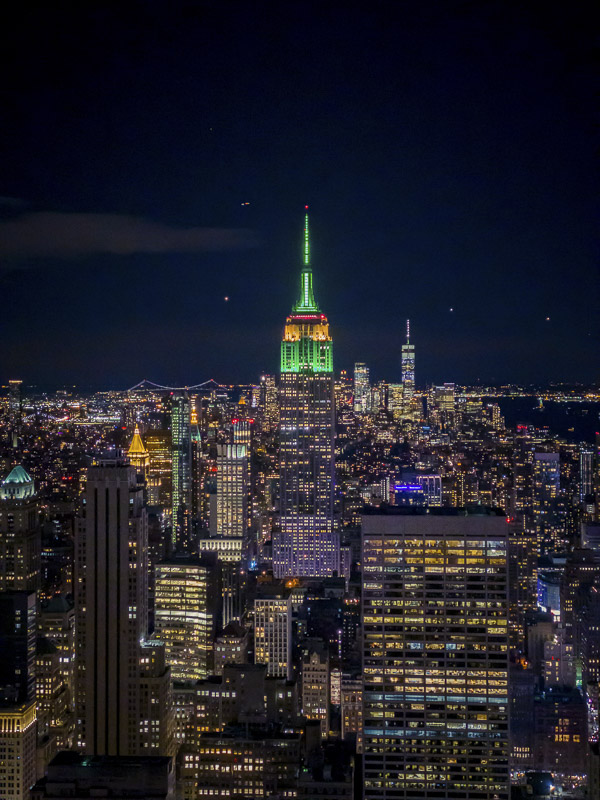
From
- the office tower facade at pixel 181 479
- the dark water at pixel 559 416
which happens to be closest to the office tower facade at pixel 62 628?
the office tower facade at pixel 181 479

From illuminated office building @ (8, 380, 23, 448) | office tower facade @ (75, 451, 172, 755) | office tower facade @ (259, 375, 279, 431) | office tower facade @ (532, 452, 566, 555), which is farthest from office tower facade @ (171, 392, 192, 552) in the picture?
office tower facade @ (532, 452, 566, 555)

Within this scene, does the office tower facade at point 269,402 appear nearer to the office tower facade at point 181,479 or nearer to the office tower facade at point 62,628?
the office tower facade at point 181,479

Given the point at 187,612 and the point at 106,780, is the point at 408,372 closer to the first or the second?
the point at 187,612

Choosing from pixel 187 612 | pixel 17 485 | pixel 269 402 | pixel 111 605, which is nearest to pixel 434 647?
pixel 111 605

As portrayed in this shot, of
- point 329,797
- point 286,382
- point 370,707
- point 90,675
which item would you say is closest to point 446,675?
point 370,707

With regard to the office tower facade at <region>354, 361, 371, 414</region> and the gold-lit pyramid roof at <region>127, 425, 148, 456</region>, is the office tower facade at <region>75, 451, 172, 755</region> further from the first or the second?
the office tower facade at <region>354, 361, 371, 414</region>
